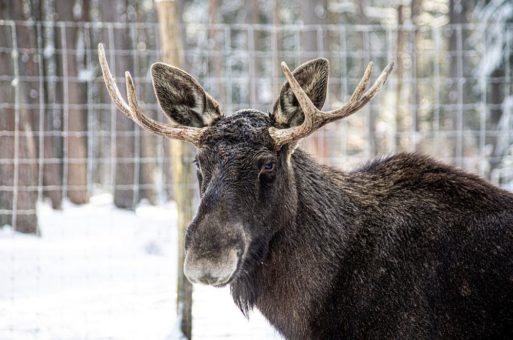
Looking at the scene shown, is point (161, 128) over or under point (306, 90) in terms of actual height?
under

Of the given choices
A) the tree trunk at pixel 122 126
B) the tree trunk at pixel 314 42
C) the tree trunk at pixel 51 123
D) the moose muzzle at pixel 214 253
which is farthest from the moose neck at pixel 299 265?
the tree trunk at pixel 122 126

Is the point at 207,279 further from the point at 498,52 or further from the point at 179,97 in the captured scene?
the point at 498,52

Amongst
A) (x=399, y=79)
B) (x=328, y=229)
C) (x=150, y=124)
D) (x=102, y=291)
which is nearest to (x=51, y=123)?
(x=399, y=79)

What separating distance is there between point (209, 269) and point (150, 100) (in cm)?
2101

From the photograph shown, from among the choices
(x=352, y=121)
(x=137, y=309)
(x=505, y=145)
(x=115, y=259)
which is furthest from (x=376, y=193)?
(x=352, y=121)

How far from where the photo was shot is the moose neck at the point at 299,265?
382 cm

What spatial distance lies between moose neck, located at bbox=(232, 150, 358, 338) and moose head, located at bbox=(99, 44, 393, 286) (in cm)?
9

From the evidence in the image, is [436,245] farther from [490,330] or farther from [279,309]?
[279,309]

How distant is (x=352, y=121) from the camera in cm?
2838

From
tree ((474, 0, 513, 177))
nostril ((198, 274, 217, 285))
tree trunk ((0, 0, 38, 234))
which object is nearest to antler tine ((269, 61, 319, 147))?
nostril ((198, 274, 217, 285))

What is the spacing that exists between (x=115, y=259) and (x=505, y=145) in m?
8.36

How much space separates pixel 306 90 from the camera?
4066mm

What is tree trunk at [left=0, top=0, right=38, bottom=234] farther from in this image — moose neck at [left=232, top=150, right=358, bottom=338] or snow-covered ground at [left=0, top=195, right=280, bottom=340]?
moose neck at [left=232, top=150, right=358, bottom=338]

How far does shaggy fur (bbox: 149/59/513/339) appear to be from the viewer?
11.6 feet
